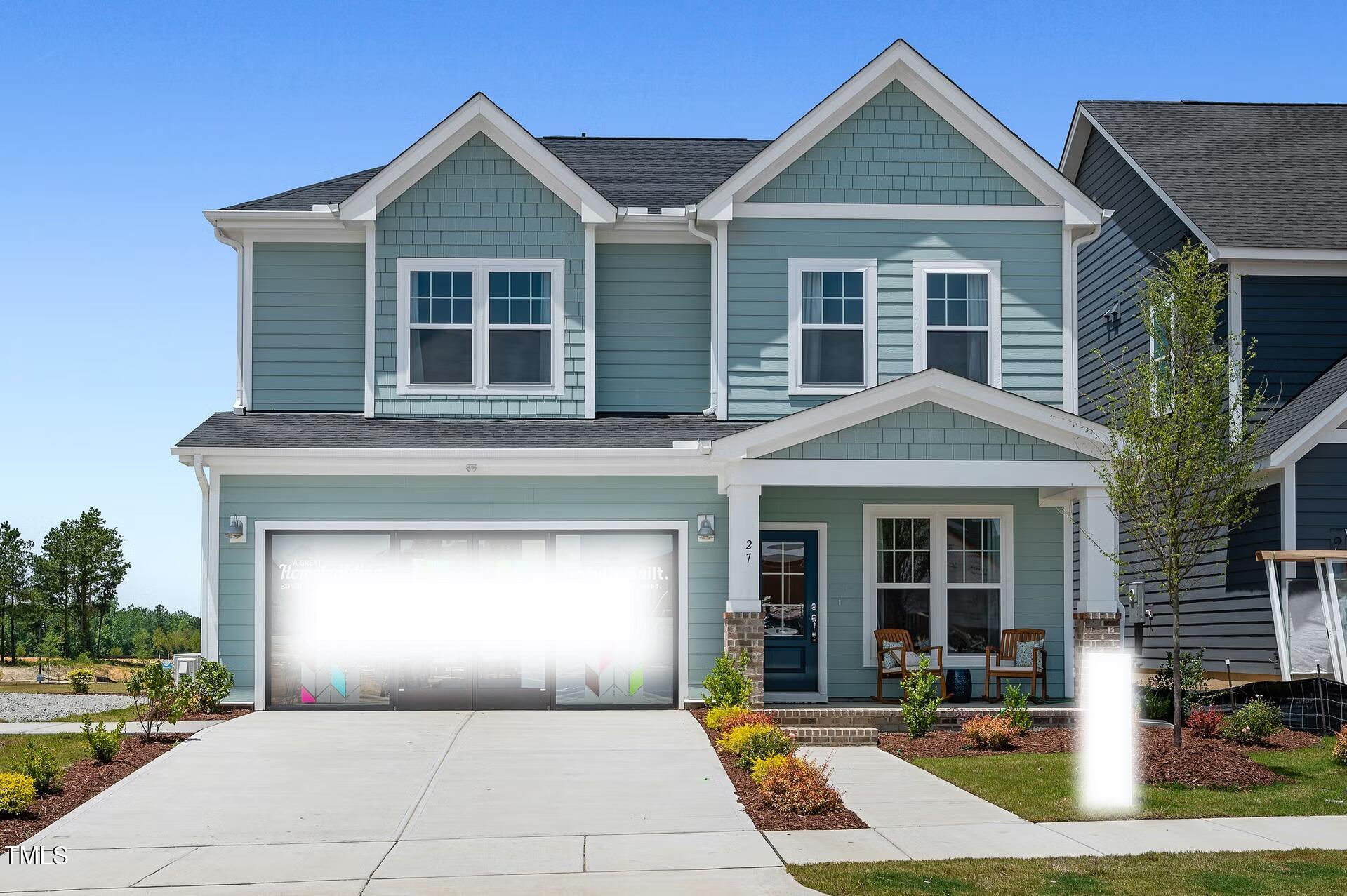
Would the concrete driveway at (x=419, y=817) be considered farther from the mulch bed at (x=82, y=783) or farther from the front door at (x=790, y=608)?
the front door at (x=790, y=608)

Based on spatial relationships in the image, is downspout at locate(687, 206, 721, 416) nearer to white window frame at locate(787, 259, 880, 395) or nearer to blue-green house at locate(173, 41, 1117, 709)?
blue-green house at locate(173, 41, 1117, 709)

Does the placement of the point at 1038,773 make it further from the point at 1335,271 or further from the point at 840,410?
the point at 1335,271

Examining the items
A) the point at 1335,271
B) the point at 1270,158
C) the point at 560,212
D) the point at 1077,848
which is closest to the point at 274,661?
the point at 560,212

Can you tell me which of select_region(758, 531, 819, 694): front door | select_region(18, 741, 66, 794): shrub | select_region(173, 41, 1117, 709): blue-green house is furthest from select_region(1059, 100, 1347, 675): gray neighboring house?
select_region(18, 741, 66, 794): shrub

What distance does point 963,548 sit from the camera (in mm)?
17359

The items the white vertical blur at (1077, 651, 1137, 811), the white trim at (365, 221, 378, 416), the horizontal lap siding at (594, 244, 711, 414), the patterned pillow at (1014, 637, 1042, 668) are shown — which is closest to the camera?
the white vertical blur at (1077, 651, 1137, 811)

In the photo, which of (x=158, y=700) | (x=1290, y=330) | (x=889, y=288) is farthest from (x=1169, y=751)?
(x=158, y=700)

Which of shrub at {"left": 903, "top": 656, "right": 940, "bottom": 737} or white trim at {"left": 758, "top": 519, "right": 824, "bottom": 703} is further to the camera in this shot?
white trim at {"left": 758, "top": 519, "right": 824, "bottom": 703}

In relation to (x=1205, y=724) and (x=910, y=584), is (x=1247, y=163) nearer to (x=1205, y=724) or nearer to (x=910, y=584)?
(x=910, y=584)

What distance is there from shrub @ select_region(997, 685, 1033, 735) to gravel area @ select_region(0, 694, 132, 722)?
1240 cm

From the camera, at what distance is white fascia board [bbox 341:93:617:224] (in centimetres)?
1691

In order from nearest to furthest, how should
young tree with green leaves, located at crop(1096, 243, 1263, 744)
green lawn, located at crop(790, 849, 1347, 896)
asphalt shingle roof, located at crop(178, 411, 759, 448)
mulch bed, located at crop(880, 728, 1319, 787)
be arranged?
green lawn, located at crop(790, 849, 1347, 896)
mulch bed, located at crop(880, 728, 1319, 787)
young tree with green leaves, located at crop(1096, 243, 1263, 744)
asphalt shingle roof, located at crop(178, 411, 759, 448)

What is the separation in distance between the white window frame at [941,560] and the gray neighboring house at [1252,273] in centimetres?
268

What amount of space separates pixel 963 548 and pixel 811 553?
6.45 ft
